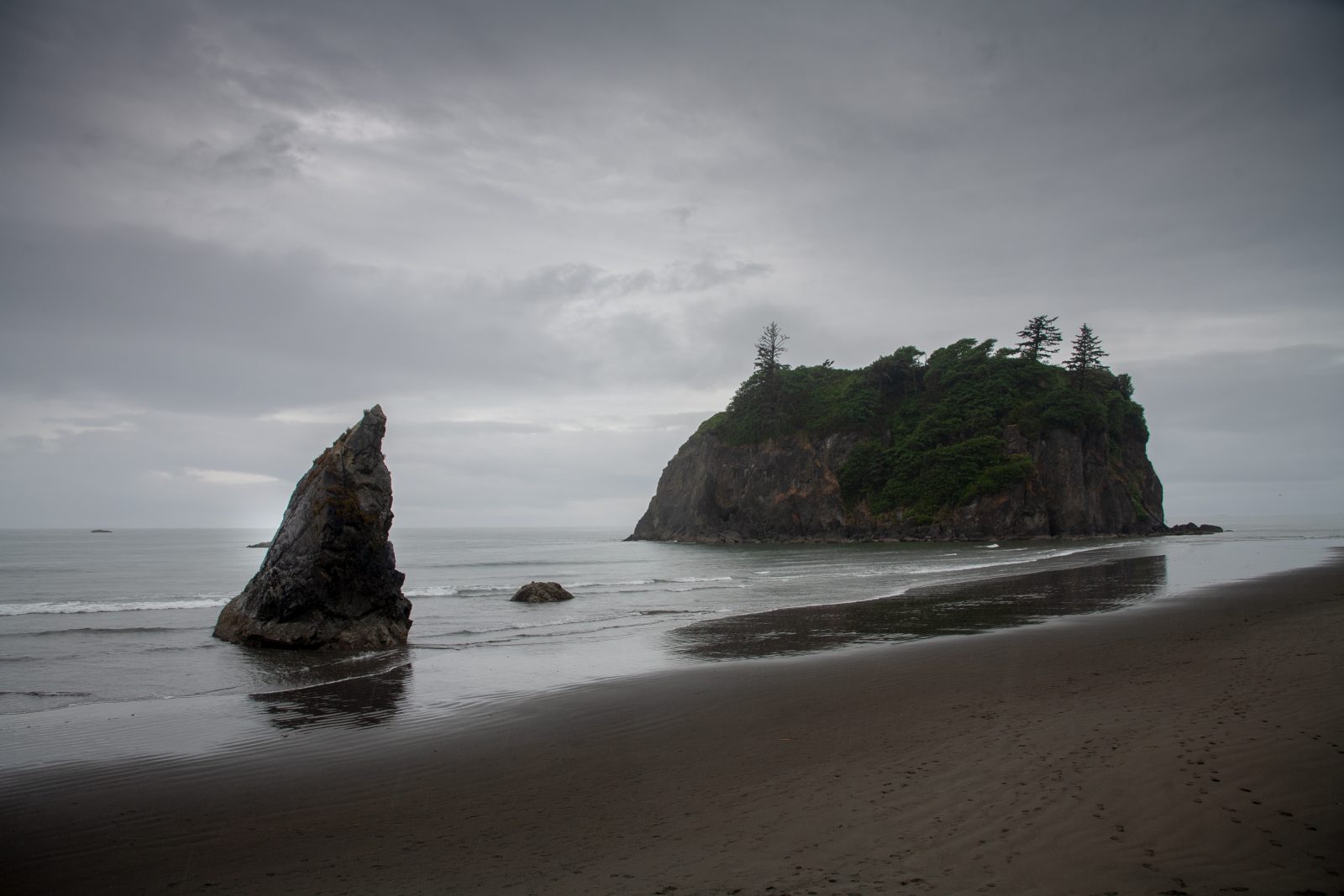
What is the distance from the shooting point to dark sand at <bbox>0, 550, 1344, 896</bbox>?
15.4ft

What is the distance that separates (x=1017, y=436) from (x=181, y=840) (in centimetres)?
8532

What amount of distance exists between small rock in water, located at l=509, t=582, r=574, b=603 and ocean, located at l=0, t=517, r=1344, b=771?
1.08 metres

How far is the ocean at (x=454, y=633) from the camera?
10469mm

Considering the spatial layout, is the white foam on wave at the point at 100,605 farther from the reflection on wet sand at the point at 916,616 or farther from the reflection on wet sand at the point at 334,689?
the reflection on wet sand at the point at 916,616

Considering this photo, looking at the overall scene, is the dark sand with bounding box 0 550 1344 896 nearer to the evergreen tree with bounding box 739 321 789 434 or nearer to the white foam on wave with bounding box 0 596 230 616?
the white foam on wave with bounding box 0 596 230 616

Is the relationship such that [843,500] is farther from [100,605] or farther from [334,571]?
[334,571]

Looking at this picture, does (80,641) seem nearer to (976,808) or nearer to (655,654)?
(655,654)

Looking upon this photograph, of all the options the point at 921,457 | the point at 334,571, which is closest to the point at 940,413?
the point at 921,457

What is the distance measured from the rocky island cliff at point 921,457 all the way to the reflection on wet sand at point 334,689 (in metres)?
73.2

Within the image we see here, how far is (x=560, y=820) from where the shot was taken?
6059 mm

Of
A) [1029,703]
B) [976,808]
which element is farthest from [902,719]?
[976,808]

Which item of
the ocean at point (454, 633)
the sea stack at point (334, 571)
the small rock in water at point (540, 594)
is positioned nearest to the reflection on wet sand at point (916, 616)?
the ocean at point (454, 633)

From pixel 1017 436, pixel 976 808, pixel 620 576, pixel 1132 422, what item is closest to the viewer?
pixel 976 808

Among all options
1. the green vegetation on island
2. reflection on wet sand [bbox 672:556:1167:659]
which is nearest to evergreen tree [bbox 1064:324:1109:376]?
the green vegetation on island
